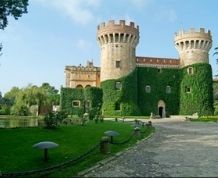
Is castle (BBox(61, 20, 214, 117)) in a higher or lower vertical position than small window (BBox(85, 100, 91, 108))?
higher

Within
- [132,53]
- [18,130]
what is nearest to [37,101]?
[132,53]

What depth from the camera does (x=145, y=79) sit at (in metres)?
54.3

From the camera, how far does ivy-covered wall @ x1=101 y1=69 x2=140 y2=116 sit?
5078cm

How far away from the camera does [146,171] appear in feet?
37.4

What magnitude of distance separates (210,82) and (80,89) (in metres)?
18.8

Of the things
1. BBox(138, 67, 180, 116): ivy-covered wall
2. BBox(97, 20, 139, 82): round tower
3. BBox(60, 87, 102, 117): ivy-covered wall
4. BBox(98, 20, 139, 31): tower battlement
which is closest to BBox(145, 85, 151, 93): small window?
BBox(138, 67, 180, 116): ivy-covered wall

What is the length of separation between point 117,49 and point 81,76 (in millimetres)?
10630

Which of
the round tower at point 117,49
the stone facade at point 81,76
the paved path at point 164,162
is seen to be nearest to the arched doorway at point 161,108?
the round tower at point 117,49

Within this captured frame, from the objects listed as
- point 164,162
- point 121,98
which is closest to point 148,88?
point 121,98

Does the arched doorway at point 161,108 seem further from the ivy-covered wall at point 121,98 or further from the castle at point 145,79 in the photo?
the ivy-covered wall at point 121,98

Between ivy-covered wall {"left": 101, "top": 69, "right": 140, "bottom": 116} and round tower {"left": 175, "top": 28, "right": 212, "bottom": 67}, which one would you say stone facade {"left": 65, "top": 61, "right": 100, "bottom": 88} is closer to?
ivy-covered wall {"left": 101, "top": 69, "right": 140, "bottom": 116}

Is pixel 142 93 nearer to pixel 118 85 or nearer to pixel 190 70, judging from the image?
pixel 118 85

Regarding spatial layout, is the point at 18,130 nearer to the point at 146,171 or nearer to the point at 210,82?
the point at 146,171

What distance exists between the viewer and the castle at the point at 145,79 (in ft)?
169
